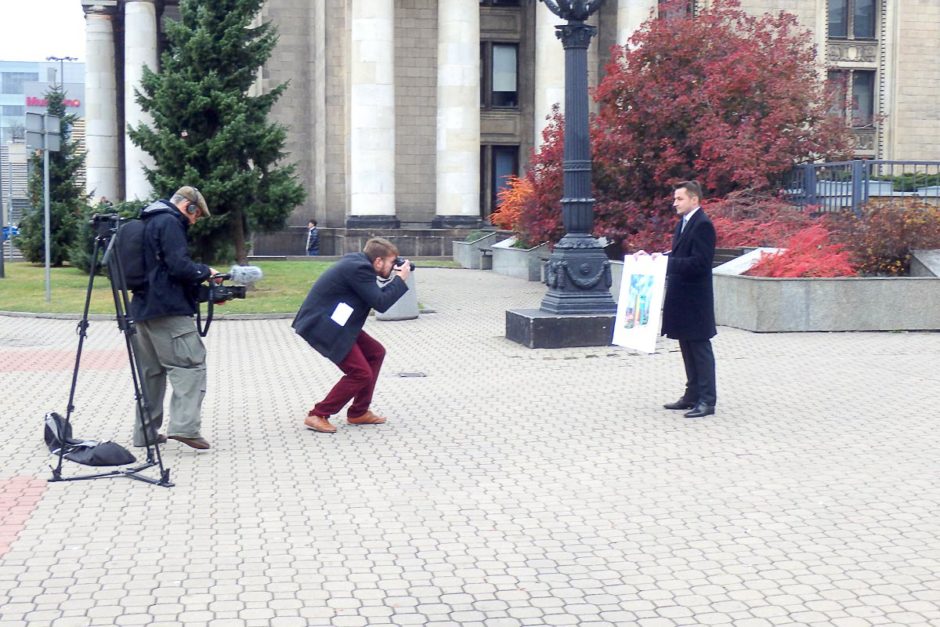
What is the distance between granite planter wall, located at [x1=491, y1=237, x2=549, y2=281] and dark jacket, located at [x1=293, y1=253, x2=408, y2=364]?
18.5m

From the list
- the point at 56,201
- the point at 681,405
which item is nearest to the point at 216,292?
the point at 681,405

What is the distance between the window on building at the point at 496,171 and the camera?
4750 cm

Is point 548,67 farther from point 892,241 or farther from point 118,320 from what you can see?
point 118,320

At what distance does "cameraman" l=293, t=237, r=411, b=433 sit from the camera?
32.4ft

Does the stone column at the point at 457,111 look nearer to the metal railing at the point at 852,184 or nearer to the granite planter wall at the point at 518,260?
the granite planter wall at the point at 518,260

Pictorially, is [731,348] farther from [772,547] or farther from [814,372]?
[772,547]

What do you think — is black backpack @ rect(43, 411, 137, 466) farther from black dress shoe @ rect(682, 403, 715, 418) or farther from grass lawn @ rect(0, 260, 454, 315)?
grass lawn @ rect(0, 260, 454, 315)

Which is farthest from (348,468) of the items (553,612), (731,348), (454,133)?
(454,133)

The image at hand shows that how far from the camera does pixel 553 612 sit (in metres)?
5.62

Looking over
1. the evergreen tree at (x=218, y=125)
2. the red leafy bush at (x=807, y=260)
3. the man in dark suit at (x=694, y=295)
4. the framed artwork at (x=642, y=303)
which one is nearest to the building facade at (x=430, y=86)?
the evergreen tree at (x=218, y=125)

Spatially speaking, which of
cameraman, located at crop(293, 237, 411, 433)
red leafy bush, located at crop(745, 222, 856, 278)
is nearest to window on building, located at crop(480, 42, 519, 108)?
red leafy bush, located at crop(745, 222, 856, 278)

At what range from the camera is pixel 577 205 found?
15492 mm

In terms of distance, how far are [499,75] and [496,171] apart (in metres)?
3.58

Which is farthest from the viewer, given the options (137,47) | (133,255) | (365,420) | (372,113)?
(137,47)
